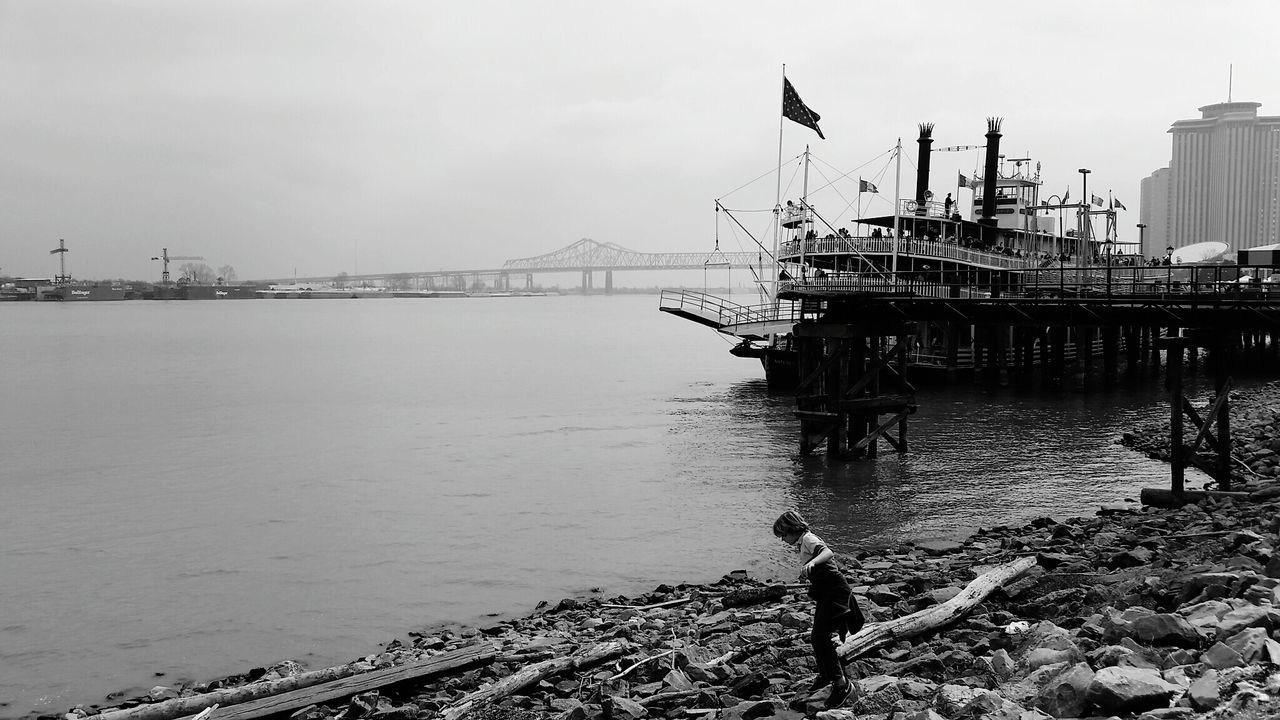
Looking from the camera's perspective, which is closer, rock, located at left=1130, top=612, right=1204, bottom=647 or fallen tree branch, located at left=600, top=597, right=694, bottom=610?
rock, located at left=1130, top=612, right=1204, bottom=647

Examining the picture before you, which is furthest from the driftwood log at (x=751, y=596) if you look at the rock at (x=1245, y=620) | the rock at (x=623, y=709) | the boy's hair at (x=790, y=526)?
the rock at (x=1245, y=620)

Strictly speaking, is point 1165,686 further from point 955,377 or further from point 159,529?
point 955,377

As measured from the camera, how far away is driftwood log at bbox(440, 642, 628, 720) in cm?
1159

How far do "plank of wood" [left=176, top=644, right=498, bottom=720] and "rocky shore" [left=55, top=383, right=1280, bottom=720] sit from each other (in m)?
0.08

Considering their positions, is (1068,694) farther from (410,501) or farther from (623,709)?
(410,501)

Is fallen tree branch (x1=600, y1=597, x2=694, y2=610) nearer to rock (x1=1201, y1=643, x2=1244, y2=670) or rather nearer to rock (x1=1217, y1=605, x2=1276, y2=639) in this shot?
rock (x1=1217, y1=605, x2=1276, y2=639)

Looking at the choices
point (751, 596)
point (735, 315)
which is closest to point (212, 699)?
point (751, 596)

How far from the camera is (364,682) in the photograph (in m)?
12.7

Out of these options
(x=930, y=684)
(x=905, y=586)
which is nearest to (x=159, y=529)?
(x=905, y=586)

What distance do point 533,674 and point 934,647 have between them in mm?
4461

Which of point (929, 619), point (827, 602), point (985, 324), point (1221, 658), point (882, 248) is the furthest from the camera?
point (882, 248)

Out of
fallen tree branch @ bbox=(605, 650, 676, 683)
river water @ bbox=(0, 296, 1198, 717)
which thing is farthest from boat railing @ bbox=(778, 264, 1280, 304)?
fallen tree branch @ bbox=(605, 650, 676, 683)

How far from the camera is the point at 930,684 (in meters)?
9.74

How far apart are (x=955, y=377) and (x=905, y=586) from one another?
44.9 m
